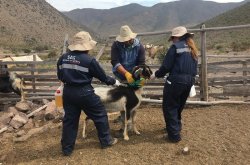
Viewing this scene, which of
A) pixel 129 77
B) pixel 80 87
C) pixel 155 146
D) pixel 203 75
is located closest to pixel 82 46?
pixel 80 87

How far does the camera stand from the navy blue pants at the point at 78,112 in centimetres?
604

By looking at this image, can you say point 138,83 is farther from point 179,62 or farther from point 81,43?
point 81,43

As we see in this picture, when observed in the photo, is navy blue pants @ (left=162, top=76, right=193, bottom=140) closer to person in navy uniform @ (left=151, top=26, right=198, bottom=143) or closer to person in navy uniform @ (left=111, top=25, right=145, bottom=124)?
person in navy uniform @ (left=151, top=26, right=198, bottom=143)

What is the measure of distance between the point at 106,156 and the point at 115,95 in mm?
1046

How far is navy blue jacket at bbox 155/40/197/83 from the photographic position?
6.13 m

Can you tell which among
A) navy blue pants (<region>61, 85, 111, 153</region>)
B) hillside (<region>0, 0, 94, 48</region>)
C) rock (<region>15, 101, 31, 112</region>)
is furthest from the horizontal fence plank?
hillside (<region>0, 0, 94, 48</region>)

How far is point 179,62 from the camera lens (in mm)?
6164

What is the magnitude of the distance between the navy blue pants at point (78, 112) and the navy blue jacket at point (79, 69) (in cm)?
14

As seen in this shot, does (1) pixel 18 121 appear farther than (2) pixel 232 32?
No

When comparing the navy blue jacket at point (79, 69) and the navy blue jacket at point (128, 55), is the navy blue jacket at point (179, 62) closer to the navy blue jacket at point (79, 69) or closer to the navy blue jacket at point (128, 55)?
the navy blue jacket at point (128, 55)

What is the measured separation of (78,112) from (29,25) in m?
72.2

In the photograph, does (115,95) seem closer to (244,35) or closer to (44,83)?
(44,83)

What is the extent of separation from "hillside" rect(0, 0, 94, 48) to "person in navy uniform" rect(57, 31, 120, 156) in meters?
59.5

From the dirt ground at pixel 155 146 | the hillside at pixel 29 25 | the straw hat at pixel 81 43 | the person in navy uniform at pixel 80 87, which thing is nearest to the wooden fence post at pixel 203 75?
the dirt ground at pixel 155 146
